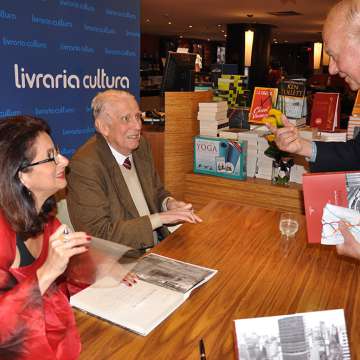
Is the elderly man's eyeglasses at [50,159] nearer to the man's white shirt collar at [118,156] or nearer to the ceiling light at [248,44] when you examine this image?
the man's white shirt collar at [118,156]

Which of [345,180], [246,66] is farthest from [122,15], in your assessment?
[246,66]

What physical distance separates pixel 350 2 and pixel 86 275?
4.52 ft

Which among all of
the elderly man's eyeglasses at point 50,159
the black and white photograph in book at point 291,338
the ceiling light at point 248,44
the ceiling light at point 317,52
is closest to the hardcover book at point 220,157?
the elderly man's eyeglasses at point 50,159

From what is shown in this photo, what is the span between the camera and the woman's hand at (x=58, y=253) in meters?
1.27

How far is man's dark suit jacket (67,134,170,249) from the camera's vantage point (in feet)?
6.95

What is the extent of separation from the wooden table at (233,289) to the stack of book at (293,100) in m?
1.62

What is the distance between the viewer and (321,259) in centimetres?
184

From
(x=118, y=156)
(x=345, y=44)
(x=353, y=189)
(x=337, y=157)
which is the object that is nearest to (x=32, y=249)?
(x=118, y=156)

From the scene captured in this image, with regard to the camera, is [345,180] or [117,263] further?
[345,180]

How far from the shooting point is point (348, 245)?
1.42m

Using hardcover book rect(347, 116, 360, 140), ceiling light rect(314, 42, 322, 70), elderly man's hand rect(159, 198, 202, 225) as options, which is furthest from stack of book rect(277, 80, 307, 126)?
ceiling light rect(314, 42, 322, 70)

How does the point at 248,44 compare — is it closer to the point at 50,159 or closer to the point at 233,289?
the point at 50,159

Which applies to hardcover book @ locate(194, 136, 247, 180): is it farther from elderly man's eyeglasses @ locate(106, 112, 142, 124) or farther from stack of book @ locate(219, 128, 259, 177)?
→ elderly man's eyeglasses @ locate(106, 112, 142, 124)

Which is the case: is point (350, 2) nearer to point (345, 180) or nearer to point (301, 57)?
point (345, 180)
